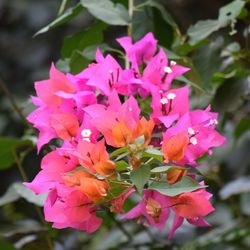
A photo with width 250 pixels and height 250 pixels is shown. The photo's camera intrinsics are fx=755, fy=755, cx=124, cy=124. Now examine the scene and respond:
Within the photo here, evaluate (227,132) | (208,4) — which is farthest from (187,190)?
(208,4)

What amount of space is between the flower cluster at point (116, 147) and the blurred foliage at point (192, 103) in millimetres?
41

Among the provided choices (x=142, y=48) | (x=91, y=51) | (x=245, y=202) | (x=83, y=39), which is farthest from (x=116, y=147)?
(x=245, y=202)

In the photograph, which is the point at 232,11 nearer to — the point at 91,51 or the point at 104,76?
the point at 91,51

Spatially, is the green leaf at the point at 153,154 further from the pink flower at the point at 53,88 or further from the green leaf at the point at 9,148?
the green leaf at the point at 9,148

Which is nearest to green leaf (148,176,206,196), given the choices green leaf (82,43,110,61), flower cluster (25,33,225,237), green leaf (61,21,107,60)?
flower cluster (25,33,225,237)

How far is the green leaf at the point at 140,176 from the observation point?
742 millimetres

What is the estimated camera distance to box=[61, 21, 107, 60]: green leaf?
1.27m

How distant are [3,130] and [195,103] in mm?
1116

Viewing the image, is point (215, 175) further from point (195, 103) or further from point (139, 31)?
point (139, 31)

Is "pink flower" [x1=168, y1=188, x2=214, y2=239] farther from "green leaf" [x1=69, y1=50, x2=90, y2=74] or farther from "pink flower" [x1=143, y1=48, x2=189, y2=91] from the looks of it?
"green leaf" [x1=69, y1=50, x2=90, y2=74]

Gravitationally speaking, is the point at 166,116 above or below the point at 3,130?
above

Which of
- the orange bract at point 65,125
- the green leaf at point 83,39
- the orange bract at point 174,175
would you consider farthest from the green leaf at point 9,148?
the orange bract at point 174,175

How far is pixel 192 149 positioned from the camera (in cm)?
83

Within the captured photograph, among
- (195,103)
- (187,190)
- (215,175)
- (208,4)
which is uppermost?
(187,190)
